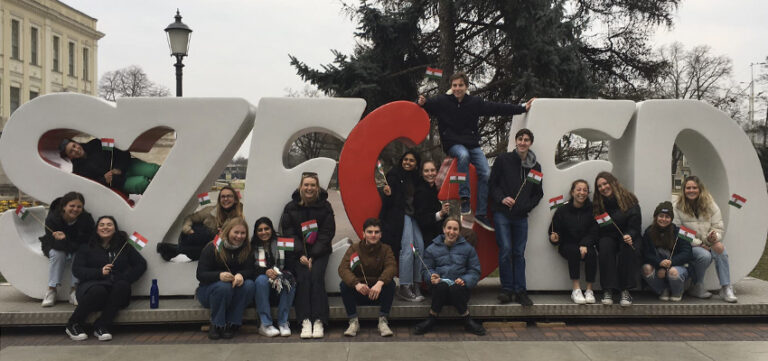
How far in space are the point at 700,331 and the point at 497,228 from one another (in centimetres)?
226

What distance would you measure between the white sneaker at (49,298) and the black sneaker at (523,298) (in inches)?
198

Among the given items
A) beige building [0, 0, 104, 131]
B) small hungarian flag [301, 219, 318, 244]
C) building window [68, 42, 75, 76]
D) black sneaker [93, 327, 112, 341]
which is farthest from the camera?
building window [68, 42, 75, 76]

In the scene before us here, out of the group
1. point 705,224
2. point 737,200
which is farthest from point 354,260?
point 737,200

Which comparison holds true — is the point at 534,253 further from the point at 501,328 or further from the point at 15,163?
the point at 15,163

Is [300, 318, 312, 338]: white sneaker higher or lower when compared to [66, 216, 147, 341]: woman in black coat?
lower

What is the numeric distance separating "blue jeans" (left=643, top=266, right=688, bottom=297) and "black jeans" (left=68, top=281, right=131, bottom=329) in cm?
559

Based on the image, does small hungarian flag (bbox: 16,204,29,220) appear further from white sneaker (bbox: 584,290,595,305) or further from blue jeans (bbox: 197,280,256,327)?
white sneaker (bbox: 584,290,595,305)

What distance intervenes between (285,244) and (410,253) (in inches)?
52.7

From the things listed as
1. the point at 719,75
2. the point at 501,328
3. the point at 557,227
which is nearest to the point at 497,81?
the point at 557,227

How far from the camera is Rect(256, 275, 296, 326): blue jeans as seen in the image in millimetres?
5398

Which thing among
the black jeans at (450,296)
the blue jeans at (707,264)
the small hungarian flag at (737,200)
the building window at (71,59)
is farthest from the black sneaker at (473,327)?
the building window at (71,59)

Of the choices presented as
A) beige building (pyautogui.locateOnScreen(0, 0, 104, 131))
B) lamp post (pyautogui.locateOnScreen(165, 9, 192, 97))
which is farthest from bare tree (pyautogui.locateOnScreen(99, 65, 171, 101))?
lamp post (pyautogui.locateOnScreen(165, 9, 192, 97))

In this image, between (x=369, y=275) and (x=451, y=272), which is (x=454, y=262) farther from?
(x=369, y=275)

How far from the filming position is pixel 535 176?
5.93m
